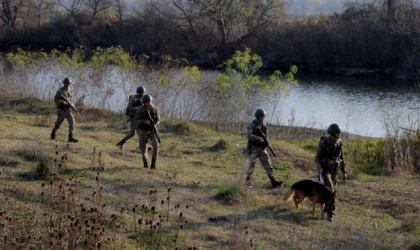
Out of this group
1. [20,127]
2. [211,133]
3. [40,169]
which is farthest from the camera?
[211,133]

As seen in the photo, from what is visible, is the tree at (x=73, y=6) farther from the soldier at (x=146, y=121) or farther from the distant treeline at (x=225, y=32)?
the soldier at (x=146, y=121)

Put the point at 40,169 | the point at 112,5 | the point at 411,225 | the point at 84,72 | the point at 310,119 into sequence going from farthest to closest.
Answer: the point at 112,5 → the point at 310,119 → the point at 84,72 → the point at 40,169 → the point at 411,225

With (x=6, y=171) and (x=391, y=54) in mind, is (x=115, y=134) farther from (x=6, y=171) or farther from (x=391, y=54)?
(x=391, y=54)

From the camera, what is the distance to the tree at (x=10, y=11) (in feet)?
190

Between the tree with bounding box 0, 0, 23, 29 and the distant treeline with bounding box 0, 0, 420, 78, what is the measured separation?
115mm

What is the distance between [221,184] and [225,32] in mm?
45422

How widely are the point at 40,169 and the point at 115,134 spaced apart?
7.49m

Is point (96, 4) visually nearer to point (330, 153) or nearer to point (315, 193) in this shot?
point (330, 153)

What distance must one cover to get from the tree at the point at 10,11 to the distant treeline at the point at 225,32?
12 cm

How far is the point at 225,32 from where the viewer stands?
5581 centimetres

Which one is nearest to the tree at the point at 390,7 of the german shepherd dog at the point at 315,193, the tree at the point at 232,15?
the tree at the point at 232,15

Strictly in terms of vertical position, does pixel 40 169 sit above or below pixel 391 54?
below

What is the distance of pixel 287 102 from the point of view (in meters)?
32.3

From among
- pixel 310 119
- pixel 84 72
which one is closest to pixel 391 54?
pixel 310 119
